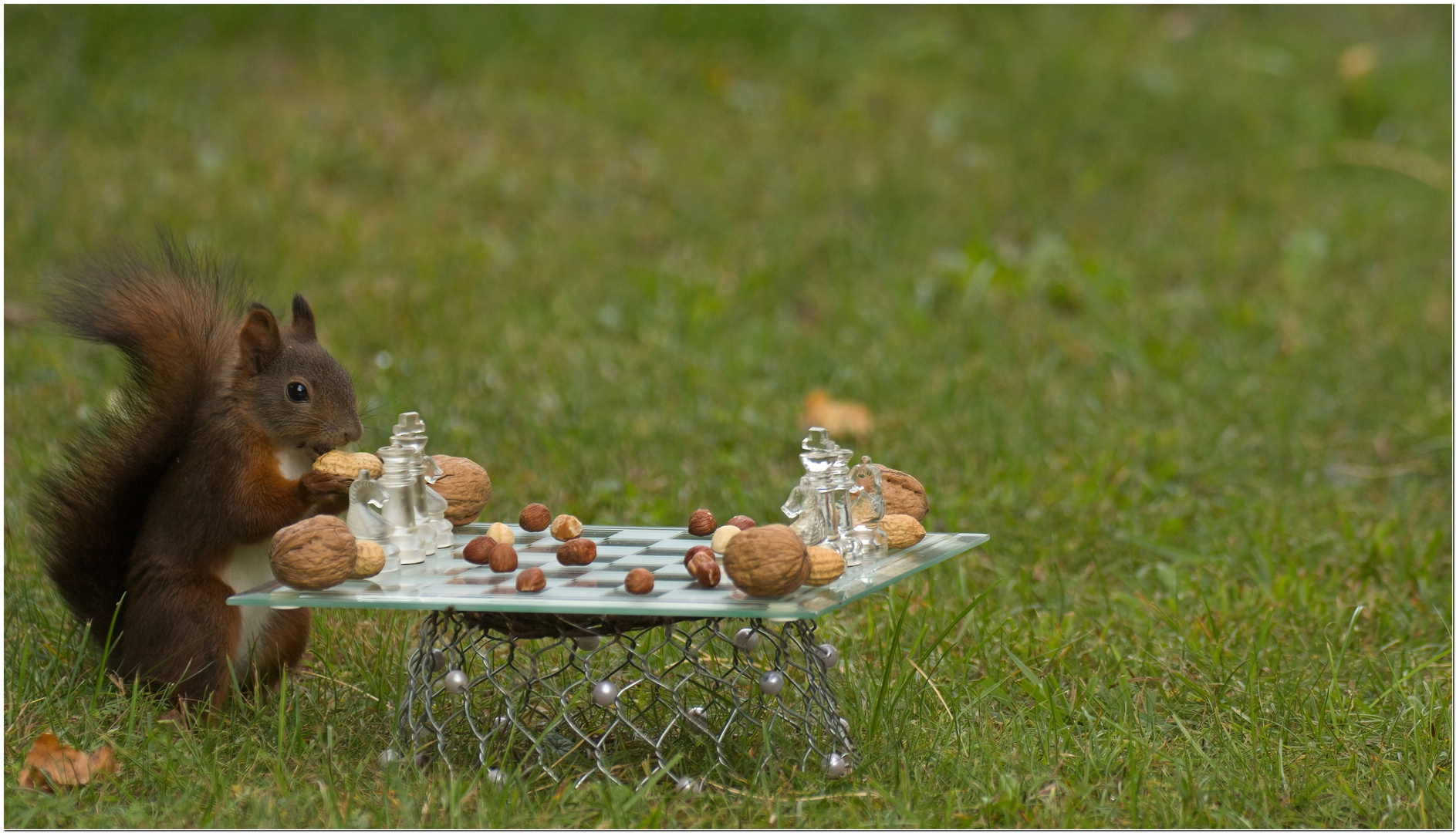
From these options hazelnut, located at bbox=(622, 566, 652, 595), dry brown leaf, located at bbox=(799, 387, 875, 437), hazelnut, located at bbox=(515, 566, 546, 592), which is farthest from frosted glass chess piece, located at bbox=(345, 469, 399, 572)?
dry brown leaf, located at bbox=(799, 387, 875, 437)

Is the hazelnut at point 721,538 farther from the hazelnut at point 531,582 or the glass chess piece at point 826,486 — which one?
the hazelnut at point 531,582

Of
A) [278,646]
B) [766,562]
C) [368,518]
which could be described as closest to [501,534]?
[368,518]

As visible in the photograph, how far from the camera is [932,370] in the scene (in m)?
4.64

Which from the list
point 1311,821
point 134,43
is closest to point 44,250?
point 134,43

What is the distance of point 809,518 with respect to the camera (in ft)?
6.96

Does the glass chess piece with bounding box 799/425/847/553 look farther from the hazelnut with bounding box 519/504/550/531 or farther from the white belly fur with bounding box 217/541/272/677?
the white belly fur with bounding box 217/541/272/677

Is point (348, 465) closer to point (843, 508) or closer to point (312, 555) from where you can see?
point (312, 555)

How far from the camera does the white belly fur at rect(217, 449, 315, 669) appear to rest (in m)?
2.21

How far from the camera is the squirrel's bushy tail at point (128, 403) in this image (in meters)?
2.27

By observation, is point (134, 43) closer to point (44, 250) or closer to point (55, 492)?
point (44, 250)

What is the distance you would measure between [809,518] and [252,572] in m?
0.86

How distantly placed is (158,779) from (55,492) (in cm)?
58

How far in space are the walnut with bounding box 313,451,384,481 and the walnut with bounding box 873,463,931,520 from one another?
77 centimetres

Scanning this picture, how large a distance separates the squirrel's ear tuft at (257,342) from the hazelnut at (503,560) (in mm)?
462
